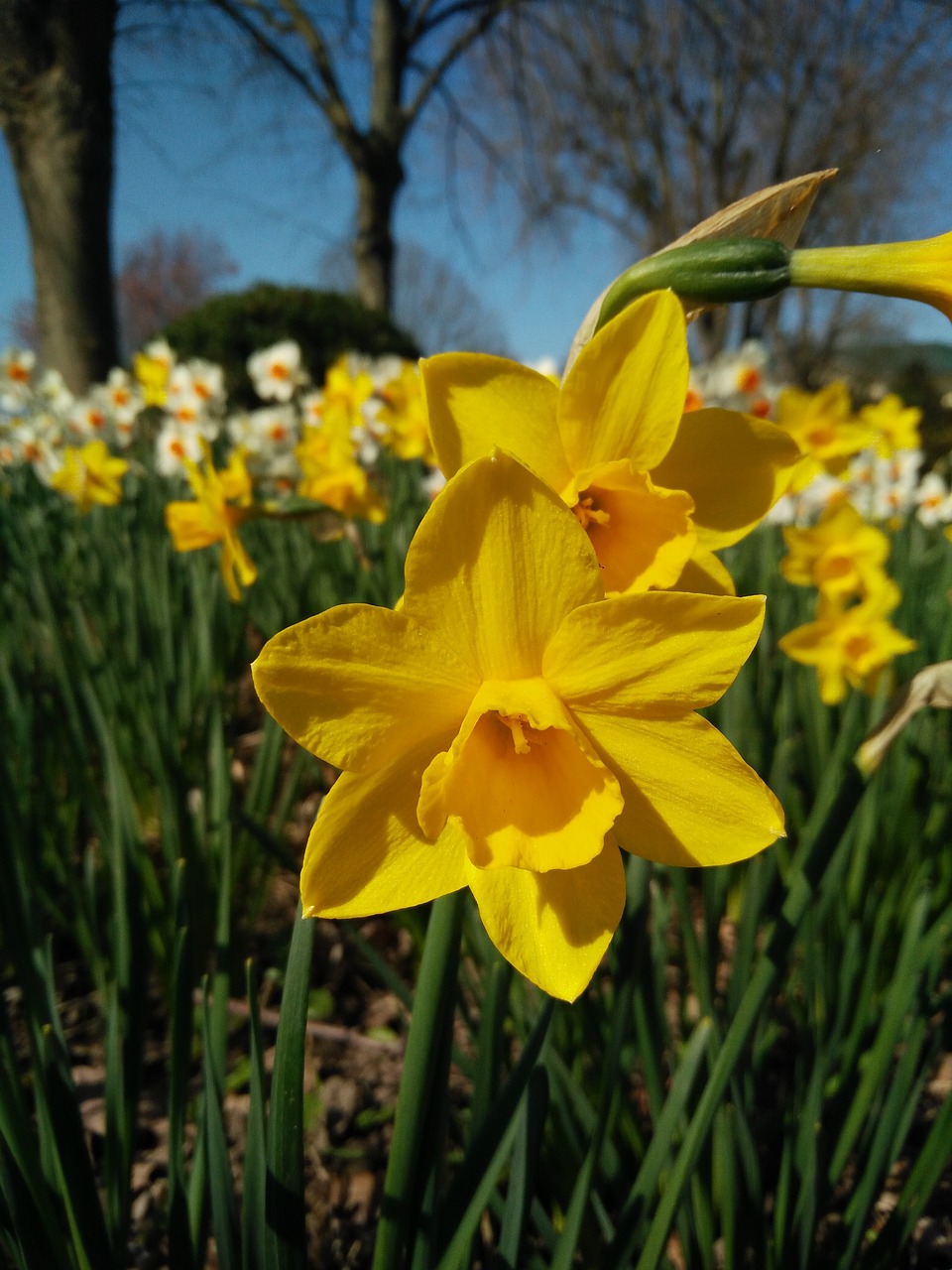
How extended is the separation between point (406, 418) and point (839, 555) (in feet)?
4.49

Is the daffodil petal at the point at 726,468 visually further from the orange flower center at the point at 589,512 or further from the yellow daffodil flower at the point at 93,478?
the yellow daffodil flower at the point at 93,478

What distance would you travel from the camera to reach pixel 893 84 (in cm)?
1116

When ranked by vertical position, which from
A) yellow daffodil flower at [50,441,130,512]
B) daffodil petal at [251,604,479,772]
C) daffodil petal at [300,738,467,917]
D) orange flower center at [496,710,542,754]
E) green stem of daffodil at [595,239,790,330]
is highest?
yellow daffodil flower at [50,441,130,512]

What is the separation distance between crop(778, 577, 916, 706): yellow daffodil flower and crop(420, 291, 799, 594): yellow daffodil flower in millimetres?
1157

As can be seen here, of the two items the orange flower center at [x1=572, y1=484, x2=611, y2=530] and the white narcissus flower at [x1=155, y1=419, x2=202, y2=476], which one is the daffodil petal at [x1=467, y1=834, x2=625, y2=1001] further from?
the white narcissus flower at [x1=155, y1=419, x2=202, y2=476]

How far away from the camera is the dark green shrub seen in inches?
267

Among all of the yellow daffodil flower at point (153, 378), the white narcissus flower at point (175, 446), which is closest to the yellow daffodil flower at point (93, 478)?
the white narcissus flower at point (175, 446)

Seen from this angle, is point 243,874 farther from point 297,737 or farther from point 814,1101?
point 297,737

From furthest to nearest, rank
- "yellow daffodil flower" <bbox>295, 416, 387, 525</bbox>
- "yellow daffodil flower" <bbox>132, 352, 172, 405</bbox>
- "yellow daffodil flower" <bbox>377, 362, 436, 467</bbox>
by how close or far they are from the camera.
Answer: "yellow daffodil flower" <bbox>132, 352, 172, 405</bbox>
"yellow daffodil flower" <bbox>377, 362, 436, 467</bbox>
"yellow daffodil flower" <bbox>295, 416, 387, 525</bbox>

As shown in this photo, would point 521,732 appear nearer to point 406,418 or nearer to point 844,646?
point 844,646

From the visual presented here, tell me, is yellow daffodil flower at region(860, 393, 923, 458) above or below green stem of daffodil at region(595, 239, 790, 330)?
above

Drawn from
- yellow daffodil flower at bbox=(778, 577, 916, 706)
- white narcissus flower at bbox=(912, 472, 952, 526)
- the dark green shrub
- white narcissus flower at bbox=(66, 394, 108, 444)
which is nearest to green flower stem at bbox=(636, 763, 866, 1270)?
yellow daffodil flower at bbox=(778, 577, 916, 706)

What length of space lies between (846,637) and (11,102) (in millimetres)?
8348

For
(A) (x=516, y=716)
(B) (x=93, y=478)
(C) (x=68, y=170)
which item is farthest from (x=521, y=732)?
(C) (x=68, y=170)
